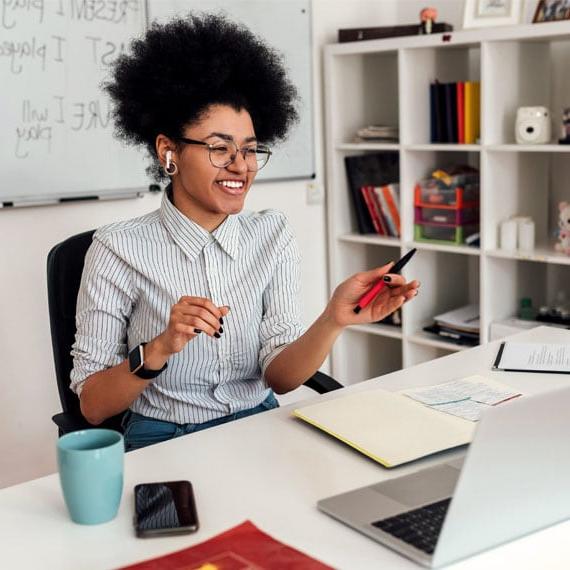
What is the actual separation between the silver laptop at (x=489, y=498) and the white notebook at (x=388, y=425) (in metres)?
0.14

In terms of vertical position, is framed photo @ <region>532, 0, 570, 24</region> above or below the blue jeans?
above

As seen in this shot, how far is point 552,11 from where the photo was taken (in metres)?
2.66

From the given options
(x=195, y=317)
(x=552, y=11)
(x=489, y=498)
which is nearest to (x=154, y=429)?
(x=195, y=317)

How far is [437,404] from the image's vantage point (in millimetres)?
1458

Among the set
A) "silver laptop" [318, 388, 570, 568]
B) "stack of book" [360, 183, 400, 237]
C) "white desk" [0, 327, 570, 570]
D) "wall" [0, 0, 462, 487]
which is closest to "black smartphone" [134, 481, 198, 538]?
"white desk" [0, 327, 570, 570]

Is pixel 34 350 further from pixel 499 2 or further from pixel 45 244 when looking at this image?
pixel 499 2

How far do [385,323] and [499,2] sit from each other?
124 cm

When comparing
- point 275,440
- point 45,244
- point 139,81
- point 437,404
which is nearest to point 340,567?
point 275,440

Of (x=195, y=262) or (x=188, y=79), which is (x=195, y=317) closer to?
(x=195, y=262)

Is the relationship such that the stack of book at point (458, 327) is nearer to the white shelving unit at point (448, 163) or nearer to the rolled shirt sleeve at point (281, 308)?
the white shelving unit at point (448, 163)

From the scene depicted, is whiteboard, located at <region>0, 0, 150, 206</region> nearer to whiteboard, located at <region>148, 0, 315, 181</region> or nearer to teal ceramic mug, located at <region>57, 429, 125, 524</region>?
whiteboard, located at <region>148, 0, 315, 181</region>

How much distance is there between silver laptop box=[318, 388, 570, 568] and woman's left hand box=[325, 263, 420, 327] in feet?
1.41

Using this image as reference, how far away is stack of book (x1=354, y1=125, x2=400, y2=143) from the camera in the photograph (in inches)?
124

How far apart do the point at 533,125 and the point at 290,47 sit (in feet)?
2.98
